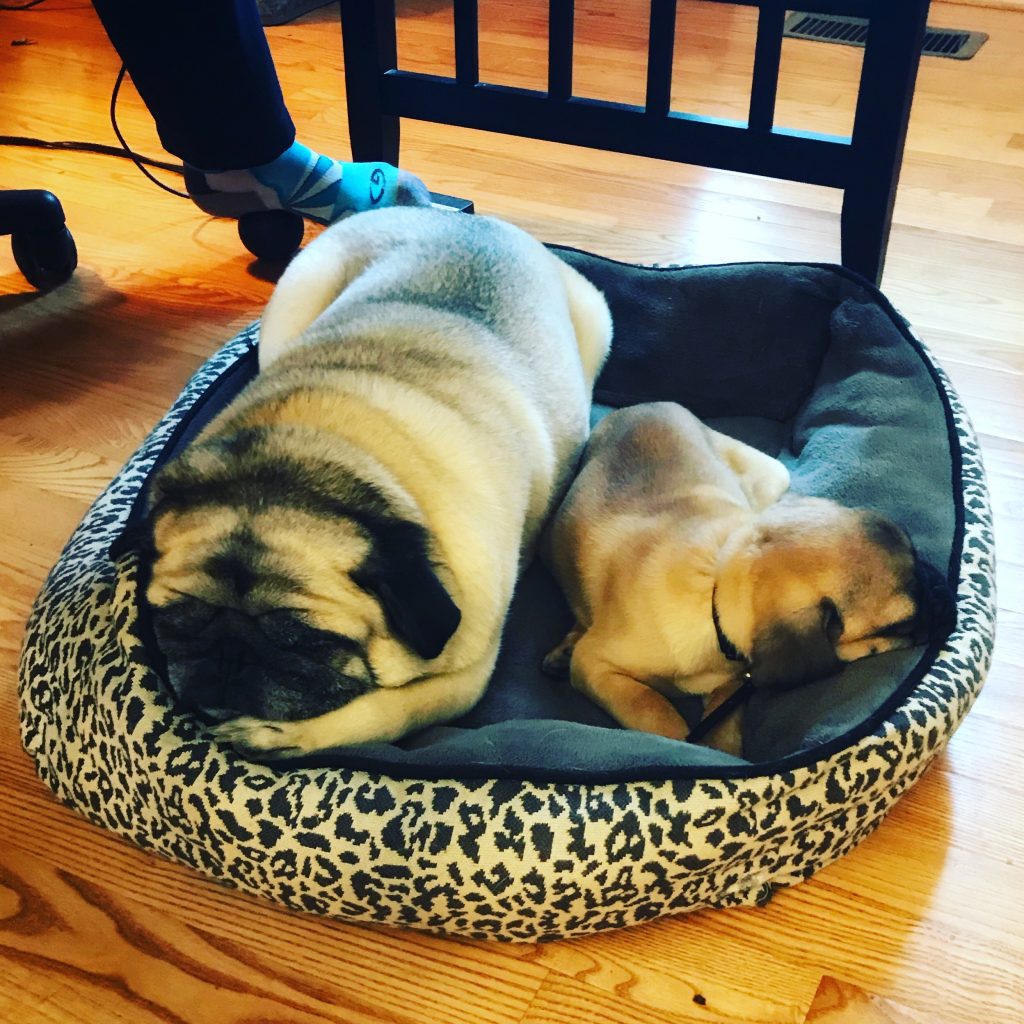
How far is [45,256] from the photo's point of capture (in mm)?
3186

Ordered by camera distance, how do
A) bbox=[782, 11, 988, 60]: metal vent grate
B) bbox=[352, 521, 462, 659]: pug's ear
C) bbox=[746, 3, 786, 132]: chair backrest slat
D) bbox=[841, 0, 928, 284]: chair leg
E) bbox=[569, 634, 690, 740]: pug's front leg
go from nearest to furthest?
bbox=[352, 521, 462, 659]: pug's ear, bbox=[569, 634, 690, 740]: pug's front leg, bbox=[841, 0, 928, 284]: chair leg, bbox=[746, 3, 786, 132]: chair backrest slat, bbox=[782, 11, 988, 60]: metal vent grate

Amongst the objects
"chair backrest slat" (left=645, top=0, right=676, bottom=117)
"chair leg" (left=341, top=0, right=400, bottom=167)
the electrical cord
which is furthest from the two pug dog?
the electrical cord

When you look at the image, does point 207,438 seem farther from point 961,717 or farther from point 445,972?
point 961,717

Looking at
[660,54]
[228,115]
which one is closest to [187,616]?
[228,115]

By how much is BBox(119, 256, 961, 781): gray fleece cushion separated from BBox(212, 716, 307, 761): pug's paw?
35 mm

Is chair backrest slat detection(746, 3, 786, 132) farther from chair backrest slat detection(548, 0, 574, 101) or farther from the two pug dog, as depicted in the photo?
the two pug dog

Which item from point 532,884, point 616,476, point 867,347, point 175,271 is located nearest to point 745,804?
point 532,884

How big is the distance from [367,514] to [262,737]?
1.16ft

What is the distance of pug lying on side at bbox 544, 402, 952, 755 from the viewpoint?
1625 millimetres

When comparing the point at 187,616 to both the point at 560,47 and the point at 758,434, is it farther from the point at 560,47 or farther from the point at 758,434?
the point at 560,47

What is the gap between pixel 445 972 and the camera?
159 cm

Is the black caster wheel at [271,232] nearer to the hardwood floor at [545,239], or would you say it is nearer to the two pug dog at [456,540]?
the hardwood floor at [545,239]

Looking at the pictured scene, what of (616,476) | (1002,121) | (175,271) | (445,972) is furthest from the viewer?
(1002,121)

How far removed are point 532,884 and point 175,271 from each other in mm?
2368
